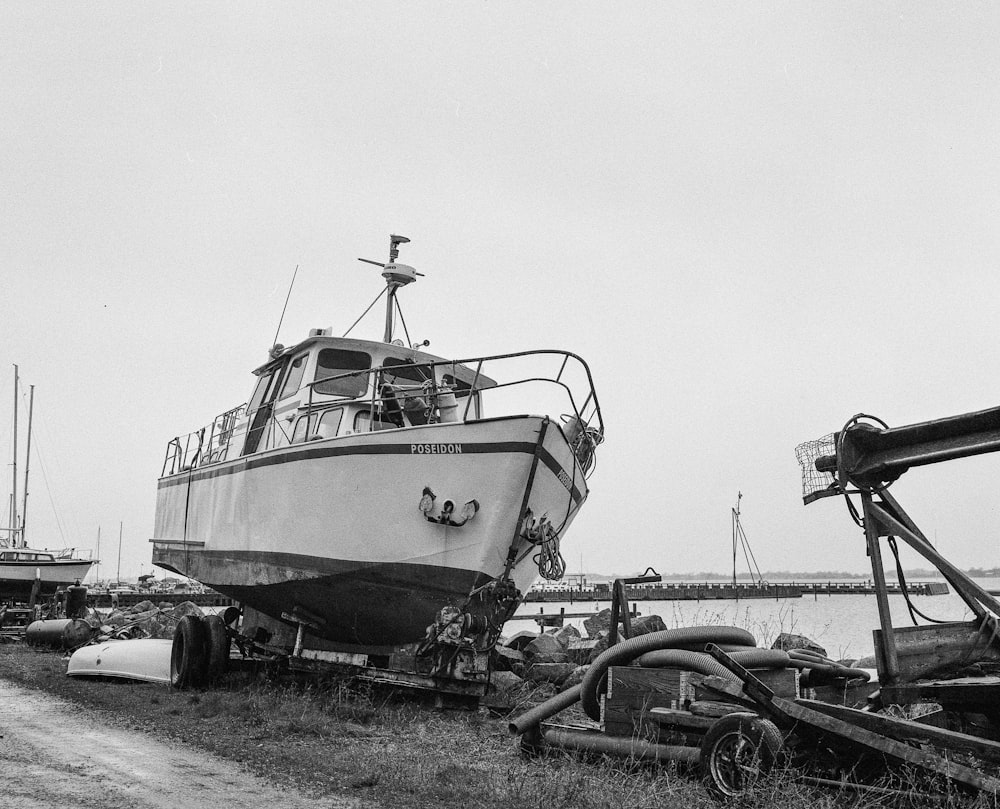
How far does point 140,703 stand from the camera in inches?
440

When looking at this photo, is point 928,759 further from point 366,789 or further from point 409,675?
point 409,675

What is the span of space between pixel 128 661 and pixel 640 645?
9.53m

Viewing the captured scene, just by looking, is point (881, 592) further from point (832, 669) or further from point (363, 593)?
point (363, 593)

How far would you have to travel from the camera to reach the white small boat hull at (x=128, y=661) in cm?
1339

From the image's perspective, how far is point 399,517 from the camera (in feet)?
35.3

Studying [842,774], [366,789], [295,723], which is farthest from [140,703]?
[842,774]

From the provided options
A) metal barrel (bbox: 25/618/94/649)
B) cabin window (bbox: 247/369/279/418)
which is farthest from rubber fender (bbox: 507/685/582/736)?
metal barrel (bbox: 25/618/94/649)

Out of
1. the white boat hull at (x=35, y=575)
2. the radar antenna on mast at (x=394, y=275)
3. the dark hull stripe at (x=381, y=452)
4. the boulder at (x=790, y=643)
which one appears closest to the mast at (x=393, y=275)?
the radar antenna on mast at (x=394, y=275)

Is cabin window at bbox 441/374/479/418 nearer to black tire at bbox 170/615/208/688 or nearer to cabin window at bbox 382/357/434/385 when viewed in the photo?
cabin window at bbox 382/357/434/385

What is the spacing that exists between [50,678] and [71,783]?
27.2ft

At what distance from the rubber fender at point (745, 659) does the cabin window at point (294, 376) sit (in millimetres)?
7891

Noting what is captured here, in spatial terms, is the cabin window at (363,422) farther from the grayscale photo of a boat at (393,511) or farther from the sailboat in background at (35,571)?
the sailboat in background at (35,571)

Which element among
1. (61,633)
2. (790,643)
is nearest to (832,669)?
(790,643)

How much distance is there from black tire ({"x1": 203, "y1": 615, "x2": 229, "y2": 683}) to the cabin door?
2.72 m
